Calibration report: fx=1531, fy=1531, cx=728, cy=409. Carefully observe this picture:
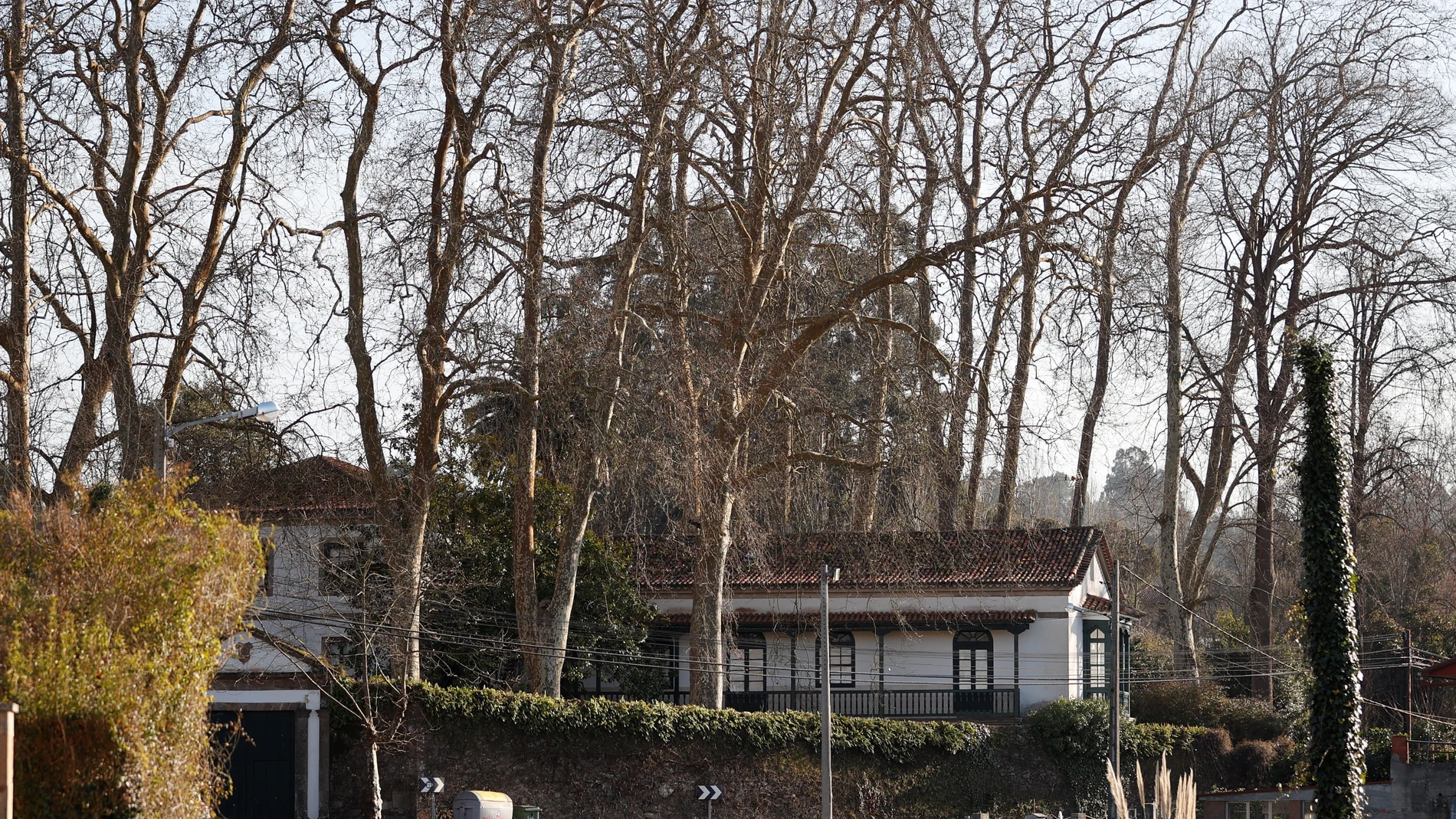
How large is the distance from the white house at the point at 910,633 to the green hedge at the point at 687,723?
3.76 m

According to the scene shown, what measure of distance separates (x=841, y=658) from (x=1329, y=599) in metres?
20.2

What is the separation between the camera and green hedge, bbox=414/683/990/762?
25812 mm

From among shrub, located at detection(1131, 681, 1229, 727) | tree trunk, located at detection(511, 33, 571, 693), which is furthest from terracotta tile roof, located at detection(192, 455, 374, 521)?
shrub, located at detection(1131, 681, 1229, 727)

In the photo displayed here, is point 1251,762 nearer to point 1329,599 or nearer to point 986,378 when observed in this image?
point 986,378

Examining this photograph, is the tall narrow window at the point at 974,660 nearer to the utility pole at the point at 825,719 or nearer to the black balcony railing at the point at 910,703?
the black balcony railing at the point at 910,703

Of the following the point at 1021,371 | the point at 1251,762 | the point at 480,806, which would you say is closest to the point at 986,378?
the point at 1021,371

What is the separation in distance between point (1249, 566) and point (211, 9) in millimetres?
45406

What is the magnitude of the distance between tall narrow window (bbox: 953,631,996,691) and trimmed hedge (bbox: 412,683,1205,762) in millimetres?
2991

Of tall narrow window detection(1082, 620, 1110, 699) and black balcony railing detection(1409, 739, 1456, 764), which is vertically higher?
tall narrow window detection(1082, 620, 1110, 699)

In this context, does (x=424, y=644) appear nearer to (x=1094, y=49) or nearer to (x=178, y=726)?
(x=178, y=726)

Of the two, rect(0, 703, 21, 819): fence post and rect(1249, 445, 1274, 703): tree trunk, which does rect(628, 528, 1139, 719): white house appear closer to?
rect(1249, 445, 1274, 703): tree trunk

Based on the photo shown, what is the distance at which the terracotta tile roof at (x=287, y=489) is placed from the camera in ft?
79.8

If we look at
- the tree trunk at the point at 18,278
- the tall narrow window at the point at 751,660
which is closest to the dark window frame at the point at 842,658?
the tall narrow window at the point at 751,660

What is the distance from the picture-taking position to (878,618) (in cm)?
3728
